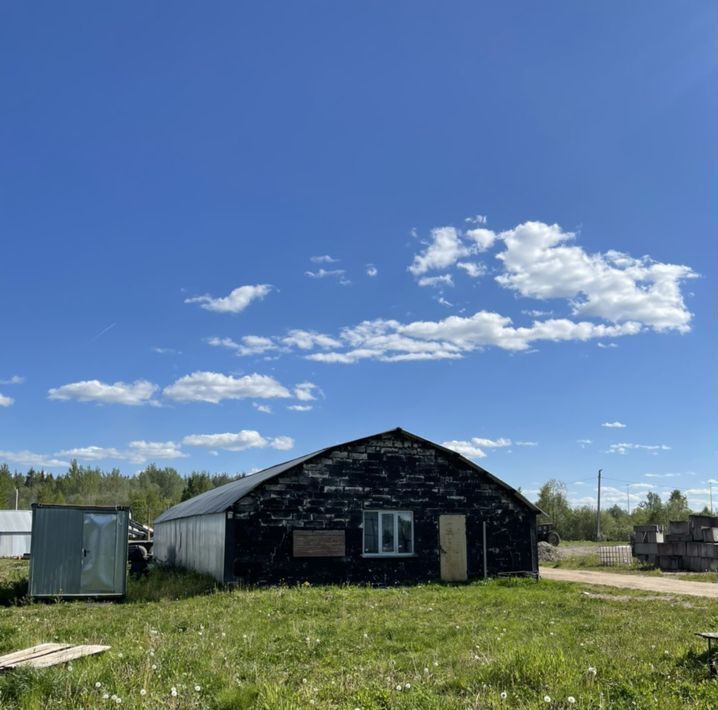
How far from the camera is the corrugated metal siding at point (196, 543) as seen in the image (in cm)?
2078

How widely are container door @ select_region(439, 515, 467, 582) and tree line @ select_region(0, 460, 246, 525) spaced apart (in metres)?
67.9

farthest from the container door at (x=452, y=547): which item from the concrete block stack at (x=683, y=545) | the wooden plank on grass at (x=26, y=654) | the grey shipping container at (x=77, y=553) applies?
the wooden plank on grass at (x=26, y=654)

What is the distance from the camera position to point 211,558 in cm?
2186

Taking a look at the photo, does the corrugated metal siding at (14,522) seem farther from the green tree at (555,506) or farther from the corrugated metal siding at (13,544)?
the green tree at (555,506)

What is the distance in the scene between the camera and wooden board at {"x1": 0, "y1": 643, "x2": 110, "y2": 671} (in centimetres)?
824

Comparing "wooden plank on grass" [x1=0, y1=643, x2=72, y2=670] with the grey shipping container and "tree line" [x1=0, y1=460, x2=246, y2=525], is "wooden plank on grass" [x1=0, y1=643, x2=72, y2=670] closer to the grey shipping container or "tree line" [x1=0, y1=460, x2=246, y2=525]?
the grey shipping container

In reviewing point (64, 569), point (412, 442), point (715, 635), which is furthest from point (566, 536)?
point (715, 635)

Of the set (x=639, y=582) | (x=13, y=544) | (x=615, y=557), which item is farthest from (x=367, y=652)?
(x=13, y=544)

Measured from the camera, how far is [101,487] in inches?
5153

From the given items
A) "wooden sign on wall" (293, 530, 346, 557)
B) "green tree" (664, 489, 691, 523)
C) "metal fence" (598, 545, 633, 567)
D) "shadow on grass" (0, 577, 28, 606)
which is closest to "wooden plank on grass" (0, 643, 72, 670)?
"shadow on grass" (0, 577, 28, 606)

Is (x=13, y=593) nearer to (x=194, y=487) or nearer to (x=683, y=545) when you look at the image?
(x=683, y=545)

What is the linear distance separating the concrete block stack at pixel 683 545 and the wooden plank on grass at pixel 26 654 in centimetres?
2850

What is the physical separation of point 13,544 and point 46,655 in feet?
145

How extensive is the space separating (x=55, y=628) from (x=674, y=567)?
27737 mm
